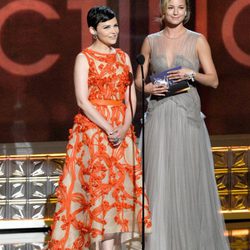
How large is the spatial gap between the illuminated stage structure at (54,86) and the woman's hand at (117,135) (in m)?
1.87

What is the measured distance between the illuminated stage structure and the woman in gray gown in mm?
1389

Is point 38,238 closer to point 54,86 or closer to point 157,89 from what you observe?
point 54,86

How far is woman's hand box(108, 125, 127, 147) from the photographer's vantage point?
5.10m

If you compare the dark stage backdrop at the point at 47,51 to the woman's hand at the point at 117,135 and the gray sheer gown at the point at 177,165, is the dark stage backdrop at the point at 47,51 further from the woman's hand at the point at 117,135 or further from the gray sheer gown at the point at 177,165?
the woman's hand at the point at 117,135

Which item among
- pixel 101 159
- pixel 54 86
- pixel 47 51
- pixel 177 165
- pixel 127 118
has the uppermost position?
pixel 47 51

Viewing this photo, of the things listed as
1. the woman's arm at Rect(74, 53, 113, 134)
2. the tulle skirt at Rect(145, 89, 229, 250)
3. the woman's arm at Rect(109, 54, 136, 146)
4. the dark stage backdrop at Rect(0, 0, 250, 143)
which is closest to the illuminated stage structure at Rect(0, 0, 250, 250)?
the dark stage backdrop at Rect(0, 0, 250, 143)

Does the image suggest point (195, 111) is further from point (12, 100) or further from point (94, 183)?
point (12, 100)

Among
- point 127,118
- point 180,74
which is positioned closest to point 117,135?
point 127,118

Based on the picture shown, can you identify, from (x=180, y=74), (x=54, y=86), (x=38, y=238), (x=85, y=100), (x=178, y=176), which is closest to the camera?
(x=85, y=100)

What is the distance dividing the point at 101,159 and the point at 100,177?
0.11m

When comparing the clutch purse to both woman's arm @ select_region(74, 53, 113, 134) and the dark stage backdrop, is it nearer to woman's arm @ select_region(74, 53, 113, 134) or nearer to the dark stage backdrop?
woman's arm @ select_region(74, 53, 113, 134)

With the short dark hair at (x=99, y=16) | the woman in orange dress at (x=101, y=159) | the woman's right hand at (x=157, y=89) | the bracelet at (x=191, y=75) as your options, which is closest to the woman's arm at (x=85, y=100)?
the woman in orange dress at (x=101, y=159)

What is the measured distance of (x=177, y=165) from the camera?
221 inches

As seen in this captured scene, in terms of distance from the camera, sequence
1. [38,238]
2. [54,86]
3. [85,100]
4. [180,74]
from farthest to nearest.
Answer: [54,86] → [38,238] → [180,74] → [85,100]
